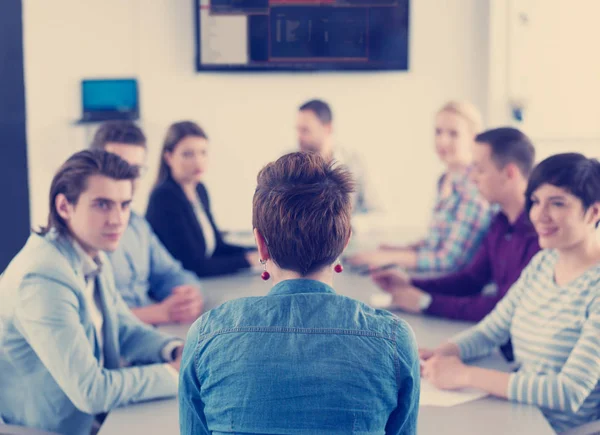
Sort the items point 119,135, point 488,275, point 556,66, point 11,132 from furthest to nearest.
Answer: point 556,66, point 11,132, point 119,135, point 488,275

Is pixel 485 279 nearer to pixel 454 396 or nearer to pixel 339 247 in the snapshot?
pixel 454 396

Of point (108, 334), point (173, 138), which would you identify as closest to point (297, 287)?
point (108, 334)

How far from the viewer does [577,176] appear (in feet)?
6.55

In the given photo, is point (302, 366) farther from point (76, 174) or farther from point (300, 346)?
point (76, 174)

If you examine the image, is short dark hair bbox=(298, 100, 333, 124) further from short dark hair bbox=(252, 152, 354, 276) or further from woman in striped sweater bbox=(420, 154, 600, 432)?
short dark hair bbox=(252, 152, 354, 276)

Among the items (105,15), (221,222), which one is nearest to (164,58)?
(105,15)

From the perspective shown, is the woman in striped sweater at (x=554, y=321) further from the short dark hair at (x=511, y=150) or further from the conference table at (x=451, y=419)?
the short dark hair at (x=511, y=150)

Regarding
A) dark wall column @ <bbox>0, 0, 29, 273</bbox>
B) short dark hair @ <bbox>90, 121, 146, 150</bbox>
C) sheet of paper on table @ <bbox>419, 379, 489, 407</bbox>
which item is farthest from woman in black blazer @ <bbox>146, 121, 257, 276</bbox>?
sheet of paper on table @ <bbox>419, 379, 489, 407</bbox>

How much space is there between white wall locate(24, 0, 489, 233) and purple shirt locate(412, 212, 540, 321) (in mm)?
2151

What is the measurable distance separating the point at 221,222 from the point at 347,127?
0.98 metres

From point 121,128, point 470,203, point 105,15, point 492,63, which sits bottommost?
point 470,203

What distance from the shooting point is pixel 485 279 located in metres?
2.83

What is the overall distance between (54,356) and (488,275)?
5.18ft

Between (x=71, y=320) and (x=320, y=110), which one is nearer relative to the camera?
(x=71, y=320)
